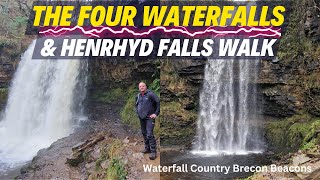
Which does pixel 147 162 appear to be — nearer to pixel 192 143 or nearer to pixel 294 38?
pixel 192 143

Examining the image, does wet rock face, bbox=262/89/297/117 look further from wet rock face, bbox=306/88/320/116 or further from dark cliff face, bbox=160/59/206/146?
dark cliff face, bbox=160/59/206/146

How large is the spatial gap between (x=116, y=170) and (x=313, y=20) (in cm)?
925

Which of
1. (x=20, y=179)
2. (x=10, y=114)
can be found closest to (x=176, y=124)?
(x=20, y=179)

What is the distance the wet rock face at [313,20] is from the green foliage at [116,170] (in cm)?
897

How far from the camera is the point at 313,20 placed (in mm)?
11875

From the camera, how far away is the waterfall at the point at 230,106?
45.7ft

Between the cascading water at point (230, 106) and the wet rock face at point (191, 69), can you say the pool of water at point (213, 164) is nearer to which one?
the cascading water at point (230, 106)

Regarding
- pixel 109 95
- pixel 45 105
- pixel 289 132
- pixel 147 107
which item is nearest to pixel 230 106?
pixel 289 132

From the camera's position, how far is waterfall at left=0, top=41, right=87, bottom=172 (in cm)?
1475

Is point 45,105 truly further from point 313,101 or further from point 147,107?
point 313,101

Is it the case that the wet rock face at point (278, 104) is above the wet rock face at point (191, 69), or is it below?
below

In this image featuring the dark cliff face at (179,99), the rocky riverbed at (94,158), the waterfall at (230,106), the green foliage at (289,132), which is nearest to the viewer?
the rocky riverbed at (94,158)

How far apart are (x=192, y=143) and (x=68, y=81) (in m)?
6.66

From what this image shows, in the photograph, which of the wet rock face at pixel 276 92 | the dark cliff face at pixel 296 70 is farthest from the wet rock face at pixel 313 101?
the wet rock face at pixel 276 92
